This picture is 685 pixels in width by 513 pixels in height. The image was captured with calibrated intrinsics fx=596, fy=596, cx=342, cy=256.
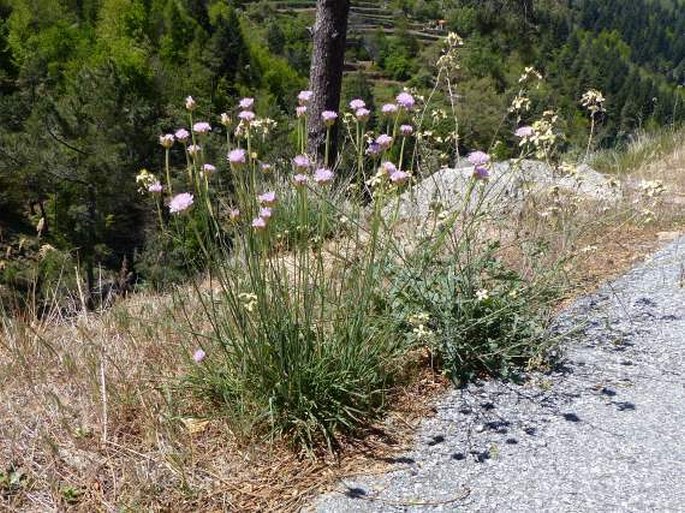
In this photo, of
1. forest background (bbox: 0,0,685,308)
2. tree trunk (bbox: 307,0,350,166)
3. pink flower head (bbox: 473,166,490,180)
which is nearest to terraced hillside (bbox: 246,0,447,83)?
forest background (bbox: 0,0,685,308)

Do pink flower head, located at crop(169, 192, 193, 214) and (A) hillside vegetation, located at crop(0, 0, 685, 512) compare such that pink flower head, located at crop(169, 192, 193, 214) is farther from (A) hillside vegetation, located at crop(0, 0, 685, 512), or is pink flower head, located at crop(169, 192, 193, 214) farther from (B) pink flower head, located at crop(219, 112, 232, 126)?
(B) pink flower head, located at crop(219, 112, 232, 126)

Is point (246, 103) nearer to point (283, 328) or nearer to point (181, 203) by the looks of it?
point (181, 203)

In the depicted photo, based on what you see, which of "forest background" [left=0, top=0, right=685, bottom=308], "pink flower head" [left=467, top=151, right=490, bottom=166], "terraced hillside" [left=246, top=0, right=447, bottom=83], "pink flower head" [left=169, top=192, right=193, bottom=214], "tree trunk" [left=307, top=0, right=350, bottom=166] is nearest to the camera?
"pink flower head" [left=169, top=192, right=193, bottom=214]

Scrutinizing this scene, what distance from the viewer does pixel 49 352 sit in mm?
2771

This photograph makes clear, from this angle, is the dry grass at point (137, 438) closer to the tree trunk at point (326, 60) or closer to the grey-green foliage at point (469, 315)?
the grey-green foliage at point (469, 315)

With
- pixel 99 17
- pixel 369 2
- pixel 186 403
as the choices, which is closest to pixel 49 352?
pixel 186 403

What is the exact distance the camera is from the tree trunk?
5766mm

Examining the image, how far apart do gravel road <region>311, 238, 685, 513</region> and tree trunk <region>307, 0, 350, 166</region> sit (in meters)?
3.65

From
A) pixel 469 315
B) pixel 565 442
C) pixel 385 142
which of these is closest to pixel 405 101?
pixel 385 142

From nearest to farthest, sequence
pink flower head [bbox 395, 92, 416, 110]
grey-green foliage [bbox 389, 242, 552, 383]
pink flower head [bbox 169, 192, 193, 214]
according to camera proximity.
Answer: pink flower head [bbox 169, 192, 193, 214] → pink flower head [bbox 395, 92, 416, 110] → grey-green foliage [bbox 389, 242, 552, 383]

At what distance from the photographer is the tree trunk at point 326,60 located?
227 inches

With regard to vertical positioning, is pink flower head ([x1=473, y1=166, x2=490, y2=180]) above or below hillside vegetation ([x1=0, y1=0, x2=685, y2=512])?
above

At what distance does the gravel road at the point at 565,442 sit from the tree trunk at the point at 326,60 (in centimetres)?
365

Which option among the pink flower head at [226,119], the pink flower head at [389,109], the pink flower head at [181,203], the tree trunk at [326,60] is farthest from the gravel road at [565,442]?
the tree trunk at [326,60]
